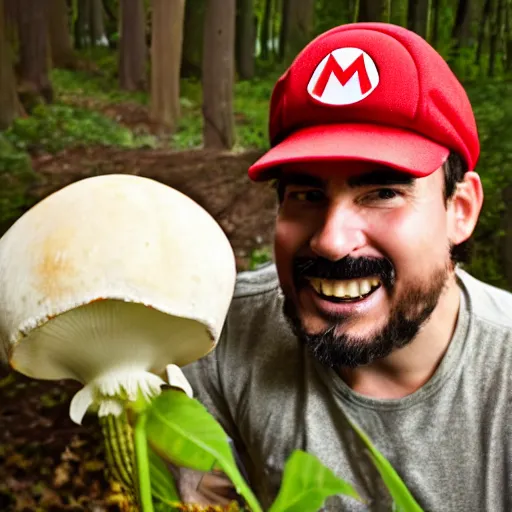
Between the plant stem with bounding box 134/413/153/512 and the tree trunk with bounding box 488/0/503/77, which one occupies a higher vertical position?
the tree trunk with bounding box 488/0/503/77

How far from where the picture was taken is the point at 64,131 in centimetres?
93

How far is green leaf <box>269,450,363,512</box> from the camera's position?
408 millimetres

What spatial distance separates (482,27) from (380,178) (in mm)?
614

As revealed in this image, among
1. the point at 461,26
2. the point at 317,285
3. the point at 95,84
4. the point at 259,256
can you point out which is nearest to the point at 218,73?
the point at 95,84

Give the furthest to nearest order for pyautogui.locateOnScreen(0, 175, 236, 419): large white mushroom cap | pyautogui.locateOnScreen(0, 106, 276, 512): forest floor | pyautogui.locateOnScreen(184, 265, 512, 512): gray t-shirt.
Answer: pyautogui.locateOnScreen(0, 106, 276, 512): forest floor
pyautogui.locateOnScreen(184, 265, 512, 512): gray t-shirt
pyautogui.locateOnScreen(0, 175, 236, 419): large white mushroom cap

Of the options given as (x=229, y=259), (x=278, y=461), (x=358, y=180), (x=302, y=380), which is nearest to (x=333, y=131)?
(x=358, y=180)

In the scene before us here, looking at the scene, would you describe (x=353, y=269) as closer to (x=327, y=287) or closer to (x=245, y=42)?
(x=327, y=287)

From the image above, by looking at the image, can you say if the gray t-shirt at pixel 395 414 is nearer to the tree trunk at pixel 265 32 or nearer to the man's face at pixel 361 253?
the man's face at pixel 361 253

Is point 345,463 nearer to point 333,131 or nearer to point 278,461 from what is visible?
point 278,461

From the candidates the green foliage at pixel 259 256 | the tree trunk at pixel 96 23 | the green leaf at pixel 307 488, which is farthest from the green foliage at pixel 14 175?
the green leaf at pixel 307 488

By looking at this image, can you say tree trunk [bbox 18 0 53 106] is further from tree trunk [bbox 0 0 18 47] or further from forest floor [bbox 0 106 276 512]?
forest floor [bbox 0 106 276 512]

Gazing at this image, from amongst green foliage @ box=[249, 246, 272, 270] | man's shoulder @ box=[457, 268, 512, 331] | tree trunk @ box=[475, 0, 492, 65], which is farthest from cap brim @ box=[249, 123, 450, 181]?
tree trunk @ box=[475, 0, 492, 65]

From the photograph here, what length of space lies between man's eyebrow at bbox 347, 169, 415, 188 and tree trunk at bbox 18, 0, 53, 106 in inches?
25.0

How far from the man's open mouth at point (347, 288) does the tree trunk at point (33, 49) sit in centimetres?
65
